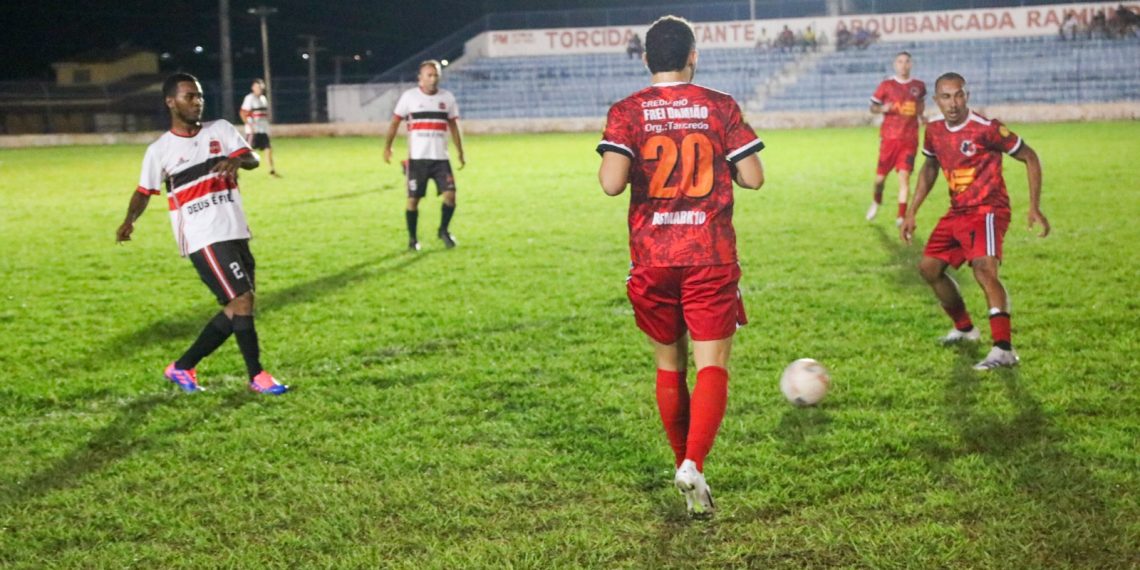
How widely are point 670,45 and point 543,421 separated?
207cm

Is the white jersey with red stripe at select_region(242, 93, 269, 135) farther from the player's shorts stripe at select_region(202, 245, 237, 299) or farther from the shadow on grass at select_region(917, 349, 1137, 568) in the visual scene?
the shadow on grass at select_region(917, 349, 1137, 568)

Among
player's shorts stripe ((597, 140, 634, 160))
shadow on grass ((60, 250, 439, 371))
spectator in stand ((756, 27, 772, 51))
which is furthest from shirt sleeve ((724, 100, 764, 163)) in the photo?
spectator in stand ((756, 27, 772, 51))

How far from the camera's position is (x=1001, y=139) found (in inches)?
244

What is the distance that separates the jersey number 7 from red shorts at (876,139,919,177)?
9.20 metres

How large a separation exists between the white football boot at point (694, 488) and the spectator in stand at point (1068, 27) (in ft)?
142

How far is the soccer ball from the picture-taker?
495cm

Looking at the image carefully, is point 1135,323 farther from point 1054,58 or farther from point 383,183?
point 1054,58

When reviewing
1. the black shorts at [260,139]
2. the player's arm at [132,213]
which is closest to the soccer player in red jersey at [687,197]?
the player's arm at [132,213]

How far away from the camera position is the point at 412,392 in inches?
226

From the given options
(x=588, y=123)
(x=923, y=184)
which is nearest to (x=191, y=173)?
(x=923, y=184)

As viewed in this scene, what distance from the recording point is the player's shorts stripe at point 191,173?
583cm

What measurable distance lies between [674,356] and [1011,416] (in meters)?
1.97

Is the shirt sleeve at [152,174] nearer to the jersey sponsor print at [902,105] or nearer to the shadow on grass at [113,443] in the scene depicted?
the shadow on grass at [113,443]

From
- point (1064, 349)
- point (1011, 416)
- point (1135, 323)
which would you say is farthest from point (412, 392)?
point (1135, 323)
